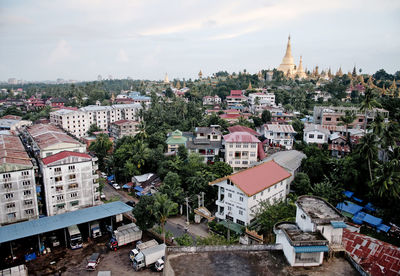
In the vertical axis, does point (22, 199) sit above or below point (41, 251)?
above

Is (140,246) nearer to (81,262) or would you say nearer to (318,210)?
(81,262)

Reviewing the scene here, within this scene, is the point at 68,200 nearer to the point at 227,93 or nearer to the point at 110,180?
the point at 110,180

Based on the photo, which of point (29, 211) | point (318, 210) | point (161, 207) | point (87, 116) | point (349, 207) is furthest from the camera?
point (87, 116)

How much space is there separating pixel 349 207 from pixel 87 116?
56060mm

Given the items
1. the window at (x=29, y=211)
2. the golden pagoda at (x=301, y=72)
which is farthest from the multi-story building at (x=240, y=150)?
the golden pagoda at (x=301, y=72)

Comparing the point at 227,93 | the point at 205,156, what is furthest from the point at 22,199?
the point at 227,93

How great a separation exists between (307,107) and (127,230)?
185ft

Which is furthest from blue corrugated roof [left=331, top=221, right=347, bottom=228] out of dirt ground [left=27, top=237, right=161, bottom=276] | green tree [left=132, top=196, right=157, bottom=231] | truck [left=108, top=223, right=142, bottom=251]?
truck [left=108, top=223, right=142, bottom=251]

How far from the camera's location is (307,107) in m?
69.4

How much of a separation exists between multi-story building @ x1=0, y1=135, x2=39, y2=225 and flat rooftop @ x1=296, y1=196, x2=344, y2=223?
928 inches

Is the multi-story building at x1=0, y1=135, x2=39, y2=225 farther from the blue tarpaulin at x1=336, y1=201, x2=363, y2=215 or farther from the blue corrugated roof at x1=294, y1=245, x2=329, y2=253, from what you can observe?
the blue tarpaulin at x1=336, y1=201, x2=363, y2=215

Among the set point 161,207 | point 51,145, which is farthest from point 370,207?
point 51,145

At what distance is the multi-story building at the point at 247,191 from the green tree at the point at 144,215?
6.21 meters

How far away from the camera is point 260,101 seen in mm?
71500
